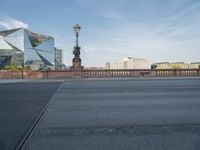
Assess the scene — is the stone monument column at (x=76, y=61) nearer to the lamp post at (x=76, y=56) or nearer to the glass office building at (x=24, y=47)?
the lamp post at (x=76, y=56)

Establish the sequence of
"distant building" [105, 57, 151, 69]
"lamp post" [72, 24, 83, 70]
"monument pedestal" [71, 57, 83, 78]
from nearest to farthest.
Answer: "lamp post" [72, 24, 83, 70] < "monument pedestal" [71, 57, 83, 78] < "distant building" [105, 57, 151, 69]

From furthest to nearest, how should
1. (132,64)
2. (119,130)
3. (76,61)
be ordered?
(132,64)
(76,61)
(119,130)

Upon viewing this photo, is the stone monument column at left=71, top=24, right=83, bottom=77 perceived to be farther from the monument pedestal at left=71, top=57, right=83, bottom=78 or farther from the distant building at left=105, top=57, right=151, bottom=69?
the distant building at left=105, top=57, right=151, bottom=69

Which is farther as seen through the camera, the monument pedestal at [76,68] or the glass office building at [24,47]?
the glass office building at [24,47]

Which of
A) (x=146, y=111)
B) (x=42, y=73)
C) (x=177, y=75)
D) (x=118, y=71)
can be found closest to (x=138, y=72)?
(x=118, y=71)

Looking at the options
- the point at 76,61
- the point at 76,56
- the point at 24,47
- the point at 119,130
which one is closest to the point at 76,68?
the point at 76,61

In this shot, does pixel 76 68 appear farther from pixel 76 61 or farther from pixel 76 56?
pixel 76 56

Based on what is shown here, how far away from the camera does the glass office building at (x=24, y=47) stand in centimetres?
11741

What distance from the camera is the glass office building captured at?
117 meters

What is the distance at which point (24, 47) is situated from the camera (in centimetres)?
12569

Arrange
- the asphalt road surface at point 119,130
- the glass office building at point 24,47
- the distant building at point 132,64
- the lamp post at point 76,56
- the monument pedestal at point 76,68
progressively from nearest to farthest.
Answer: the asphalt road surface at point 119,130 < the lamp post at point 76,56 < the monument pedestal at point 76,68 < the distant building at point 132,64 < the glass office building at point 24,47

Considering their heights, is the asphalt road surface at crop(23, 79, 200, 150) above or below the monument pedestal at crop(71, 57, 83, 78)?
below

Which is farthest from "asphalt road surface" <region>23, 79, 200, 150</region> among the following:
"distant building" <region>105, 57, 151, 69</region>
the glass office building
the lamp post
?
the glass office building

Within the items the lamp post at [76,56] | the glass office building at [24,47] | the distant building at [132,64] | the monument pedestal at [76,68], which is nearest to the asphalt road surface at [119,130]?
the lamp post at [76,56]
